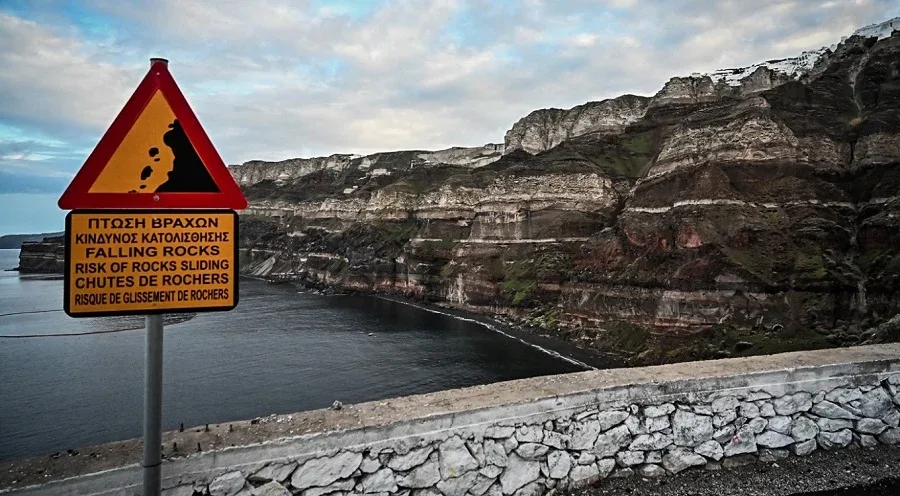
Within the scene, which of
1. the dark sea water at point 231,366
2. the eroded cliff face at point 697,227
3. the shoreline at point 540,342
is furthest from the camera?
the shoreline at point 540,342

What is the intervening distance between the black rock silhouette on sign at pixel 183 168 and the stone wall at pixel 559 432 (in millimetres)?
2412

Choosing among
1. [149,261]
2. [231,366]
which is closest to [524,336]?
[231,366]

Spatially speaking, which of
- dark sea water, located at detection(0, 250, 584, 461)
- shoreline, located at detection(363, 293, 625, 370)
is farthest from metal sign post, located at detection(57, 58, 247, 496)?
shoreline, located at detection(363, 293, 625, 370)

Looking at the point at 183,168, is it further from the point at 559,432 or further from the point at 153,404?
the point at 559,432

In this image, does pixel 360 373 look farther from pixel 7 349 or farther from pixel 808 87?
pixel 808 87

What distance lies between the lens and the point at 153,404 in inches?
99.3

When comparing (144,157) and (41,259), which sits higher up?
(144,157)

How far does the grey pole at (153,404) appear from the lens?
2508 millimetres

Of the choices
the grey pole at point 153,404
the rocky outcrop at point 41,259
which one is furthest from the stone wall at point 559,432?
the rocky outcrop at point 41,259

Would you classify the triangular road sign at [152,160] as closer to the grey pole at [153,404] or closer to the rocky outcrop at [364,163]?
the grey pole at [153,404]

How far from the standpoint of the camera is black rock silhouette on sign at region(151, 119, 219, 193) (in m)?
2.70

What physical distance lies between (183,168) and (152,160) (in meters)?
0.15

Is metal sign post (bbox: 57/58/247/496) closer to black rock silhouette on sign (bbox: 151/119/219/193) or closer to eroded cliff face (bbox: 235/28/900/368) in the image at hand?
black rock silhouette on sign (bbox: 151/119/219/193)

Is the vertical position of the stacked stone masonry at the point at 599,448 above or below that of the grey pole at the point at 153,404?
below
